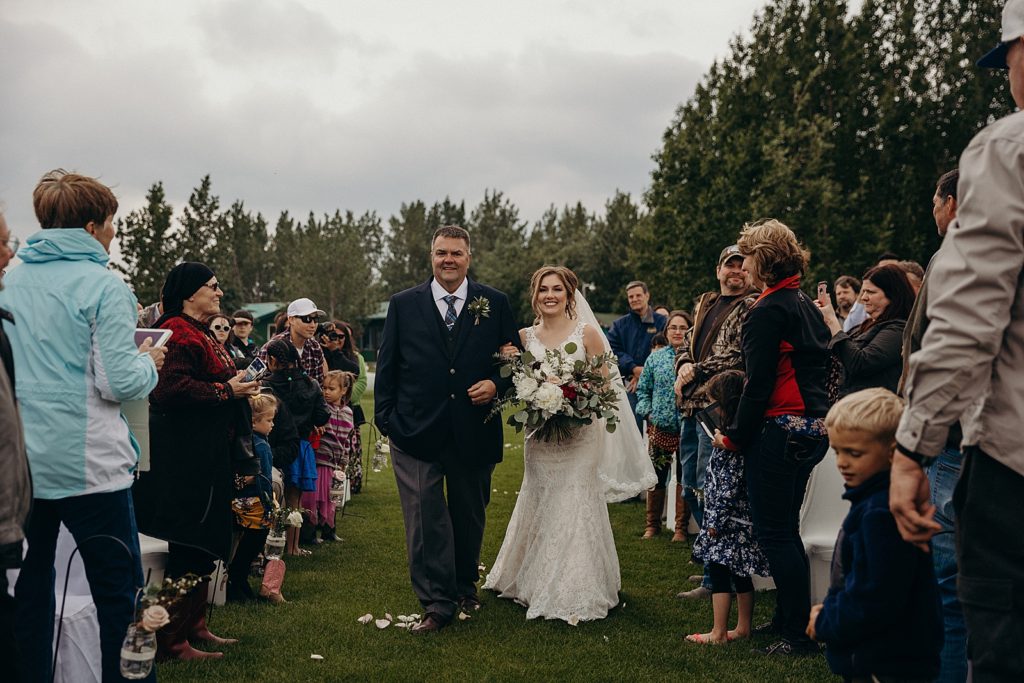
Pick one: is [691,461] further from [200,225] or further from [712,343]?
[200,225]

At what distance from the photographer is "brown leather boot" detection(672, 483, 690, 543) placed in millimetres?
9594

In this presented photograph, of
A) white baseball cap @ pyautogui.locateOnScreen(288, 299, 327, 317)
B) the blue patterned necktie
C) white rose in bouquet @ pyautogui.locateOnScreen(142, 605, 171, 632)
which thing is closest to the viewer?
white rose in bouquet @ pyautogui.locateOnScreen(142, 605, 171, 632)

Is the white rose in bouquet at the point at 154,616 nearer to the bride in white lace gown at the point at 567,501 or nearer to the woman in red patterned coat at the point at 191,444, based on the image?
the woman in red patterned coat at the point at 191,444

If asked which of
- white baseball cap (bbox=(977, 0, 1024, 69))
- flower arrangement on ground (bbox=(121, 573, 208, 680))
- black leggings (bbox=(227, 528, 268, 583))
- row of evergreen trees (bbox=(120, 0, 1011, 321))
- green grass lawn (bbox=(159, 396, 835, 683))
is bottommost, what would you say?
green grass lawn (bbox=(159, 396, 835, 683))

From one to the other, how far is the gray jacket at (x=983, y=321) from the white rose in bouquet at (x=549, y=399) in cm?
412

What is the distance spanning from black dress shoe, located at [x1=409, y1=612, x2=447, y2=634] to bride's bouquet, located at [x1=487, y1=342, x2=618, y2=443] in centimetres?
148

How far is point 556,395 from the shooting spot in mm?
6781

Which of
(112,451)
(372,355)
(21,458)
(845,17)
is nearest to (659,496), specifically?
(112,451)

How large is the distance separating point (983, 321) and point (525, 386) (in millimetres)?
4371

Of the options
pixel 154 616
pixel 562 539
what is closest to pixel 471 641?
pixel 562 539

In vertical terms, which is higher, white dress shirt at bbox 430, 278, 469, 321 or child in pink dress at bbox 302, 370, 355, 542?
white dress shirt at bbox 430, 278, 469, 321

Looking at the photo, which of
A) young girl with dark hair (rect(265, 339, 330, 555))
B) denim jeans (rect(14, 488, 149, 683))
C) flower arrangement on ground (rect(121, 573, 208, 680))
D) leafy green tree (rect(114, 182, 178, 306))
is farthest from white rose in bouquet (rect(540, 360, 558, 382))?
leafy green tree (rect(114, 182, 178, 306))

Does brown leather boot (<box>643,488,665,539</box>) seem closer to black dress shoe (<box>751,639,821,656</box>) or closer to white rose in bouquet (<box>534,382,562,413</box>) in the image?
white rose in bouquet (<box>534,382,562,413</box>)

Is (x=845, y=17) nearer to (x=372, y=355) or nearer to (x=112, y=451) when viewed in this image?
(x=112, y=451)
